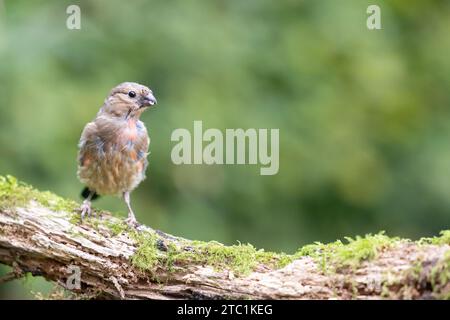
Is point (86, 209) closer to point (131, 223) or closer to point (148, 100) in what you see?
point (131, 223)

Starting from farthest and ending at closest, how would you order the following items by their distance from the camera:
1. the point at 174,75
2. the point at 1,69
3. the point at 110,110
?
1. the point at 174,75
2. the point at 1,69
3. the point at 110,110

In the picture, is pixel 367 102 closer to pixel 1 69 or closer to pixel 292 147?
pixel 292 147

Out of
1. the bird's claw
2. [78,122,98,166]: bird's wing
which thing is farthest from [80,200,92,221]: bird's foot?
[78,122,98,166]: bird's wing

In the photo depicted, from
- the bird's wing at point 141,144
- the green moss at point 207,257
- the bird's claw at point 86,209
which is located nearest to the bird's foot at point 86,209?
the bird's claw at point 86,209

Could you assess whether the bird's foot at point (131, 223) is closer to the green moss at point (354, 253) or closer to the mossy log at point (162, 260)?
the mossy log at point (162, 260)

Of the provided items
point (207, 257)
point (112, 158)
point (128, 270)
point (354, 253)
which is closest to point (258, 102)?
point (112, 158)

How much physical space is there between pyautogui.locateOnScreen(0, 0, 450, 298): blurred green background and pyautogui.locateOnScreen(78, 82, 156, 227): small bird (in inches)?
38.3

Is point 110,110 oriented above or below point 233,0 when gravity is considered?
below

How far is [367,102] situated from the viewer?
28.7 feet

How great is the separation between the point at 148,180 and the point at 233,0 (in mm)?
2275

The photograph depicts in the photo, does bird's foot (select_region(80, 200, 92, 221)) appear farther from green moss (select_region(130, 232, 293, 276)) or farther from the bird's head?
the bird's head

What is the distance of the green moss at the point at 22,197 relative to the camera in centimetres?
505

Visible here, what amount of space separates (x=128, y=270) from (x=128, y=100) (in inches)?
66.6

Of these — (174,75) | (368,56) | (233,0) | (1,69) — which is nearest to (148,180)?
(174,75)
